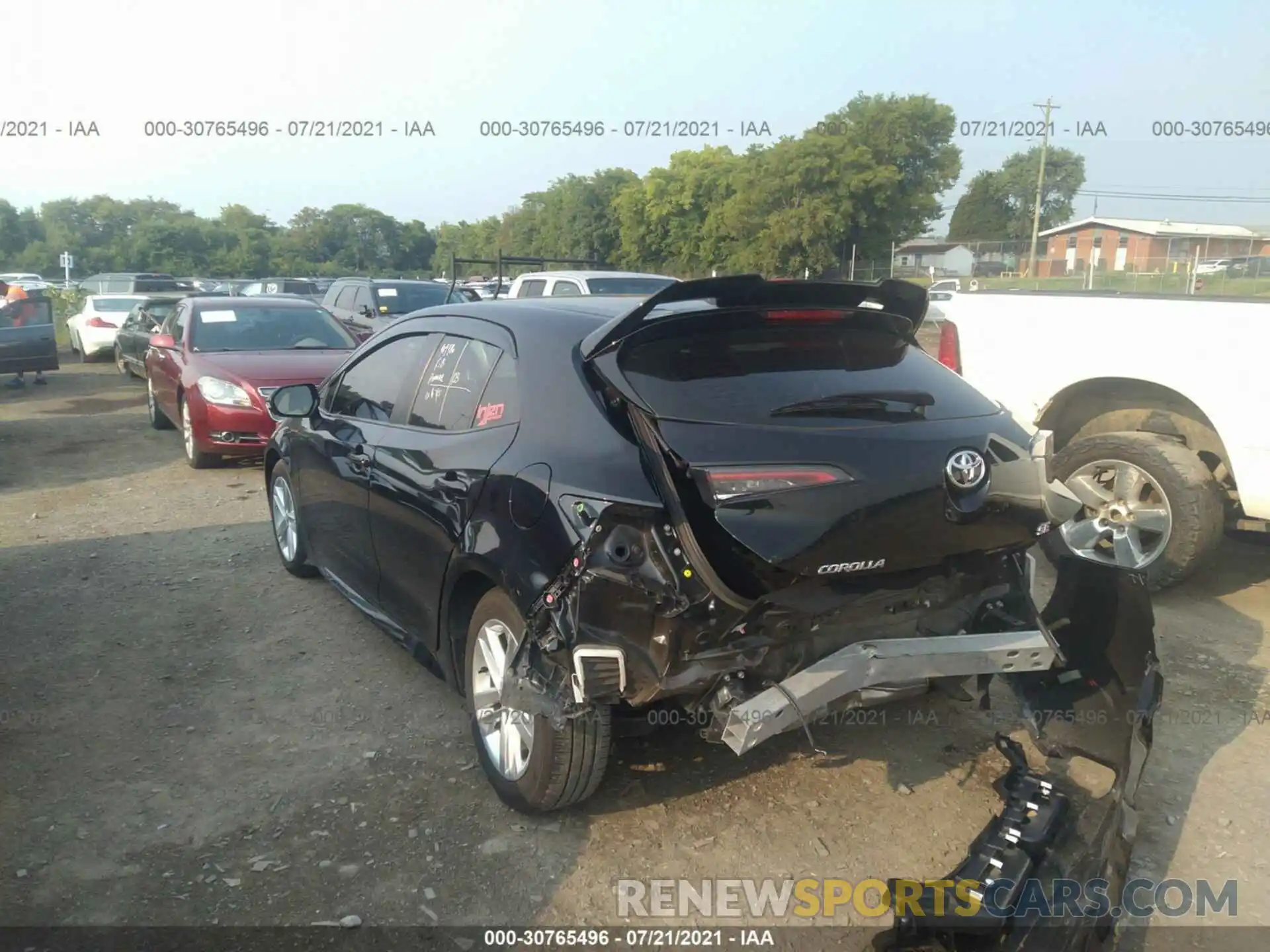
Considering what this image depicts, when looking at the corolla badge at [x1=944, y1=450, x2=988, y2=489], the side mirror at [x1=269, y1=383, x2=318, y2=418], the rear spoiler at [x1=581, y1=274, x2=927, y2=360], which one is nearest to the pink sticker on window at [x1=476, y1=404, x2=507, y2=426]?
the rear spoiler at [x1=581, y1=274, x2=927, y2=360]

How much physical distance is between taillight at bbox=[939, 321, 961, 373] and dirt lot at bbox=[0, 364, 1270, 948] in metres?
1.93

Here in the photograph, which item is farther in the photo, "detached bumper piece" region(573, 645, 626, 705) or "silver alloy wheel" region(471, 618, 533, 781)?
"silver alloy wheel" region(471, 618, 533, 781)

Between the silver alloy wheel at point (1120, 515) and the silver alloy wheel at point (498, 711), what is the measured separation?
141 inches

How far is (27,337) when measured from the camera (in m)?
14.2

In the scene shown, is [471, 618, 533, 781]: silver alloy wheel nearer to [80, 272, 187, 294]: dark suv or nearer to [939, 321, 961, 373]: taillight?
[939, 321, 961, 373]: taillight

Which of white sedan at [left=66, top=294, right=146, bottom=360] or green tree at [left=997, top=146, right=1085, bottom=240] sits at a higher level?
green tree at [left=997, top=146, right=1085, bottom=240]

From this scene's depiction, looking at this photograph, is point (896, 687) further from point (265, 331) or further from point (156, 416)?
point (156, 416)

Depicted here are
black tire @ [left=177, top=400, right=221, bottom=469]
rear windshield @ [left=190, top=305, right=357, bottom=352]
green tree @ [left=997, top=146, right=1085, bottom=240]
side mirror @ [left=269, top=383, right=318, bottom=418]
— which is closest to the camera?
side mirror @ [left=269, top=383, right=318, bottom=418]

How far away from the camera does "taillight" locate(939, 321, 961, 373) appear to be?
6.46 metres

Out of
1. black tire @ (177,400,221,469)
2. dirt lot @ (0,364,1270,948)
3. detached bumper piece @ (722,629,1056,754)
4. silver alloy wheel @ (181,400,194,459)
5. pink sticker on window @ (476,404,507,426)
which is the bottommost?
dirt lot @ (0,364,1270,948)

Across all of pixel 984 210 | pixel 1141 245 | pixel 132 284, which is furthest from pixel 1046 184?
pixel 132 284

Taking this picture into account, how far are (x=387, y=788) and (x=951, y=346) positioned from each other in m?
4.63

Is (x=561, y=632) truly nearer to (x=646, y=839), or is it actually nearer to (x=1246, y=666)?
(x=646, y=839)

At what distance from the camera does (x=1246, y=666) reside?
4750 mm
